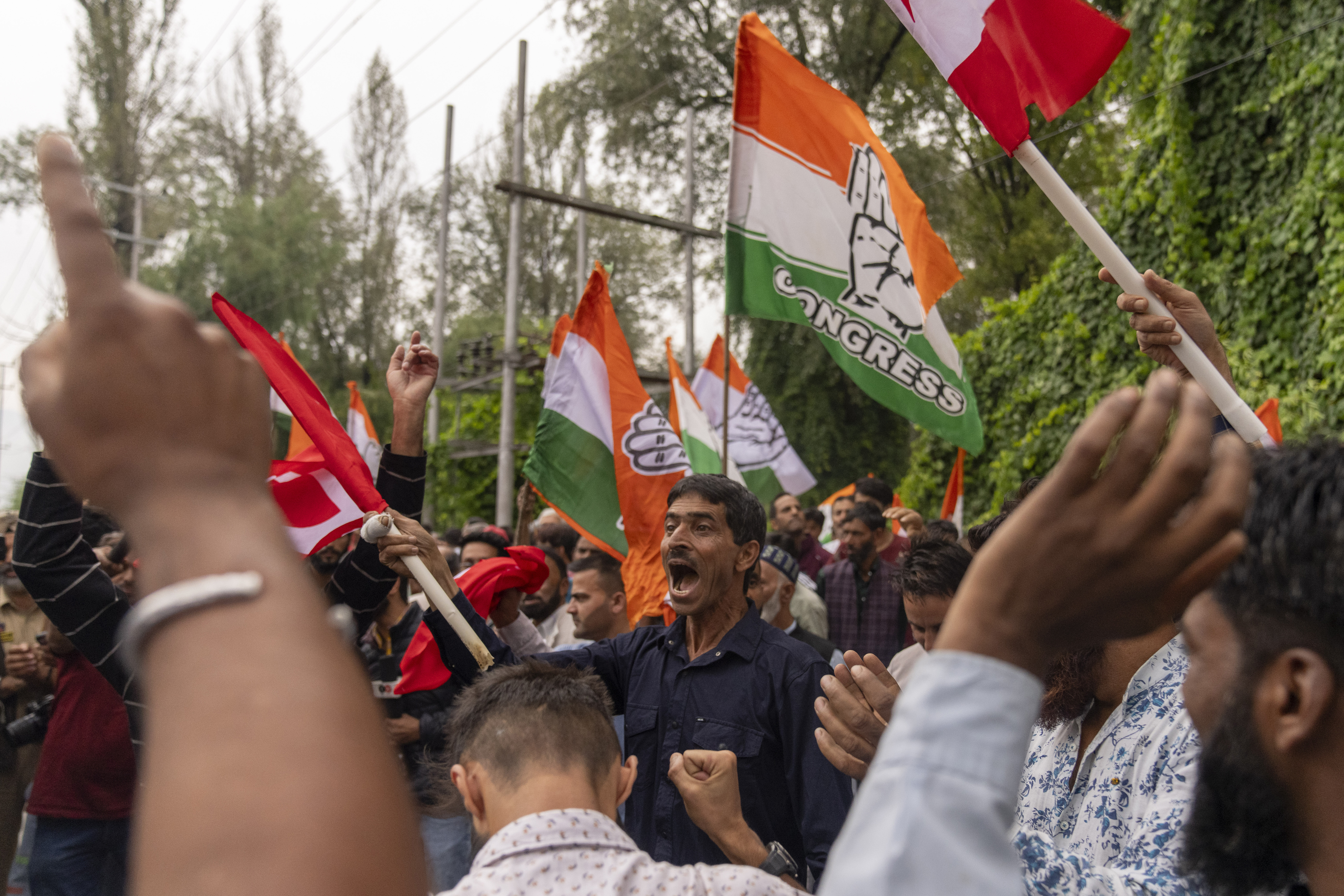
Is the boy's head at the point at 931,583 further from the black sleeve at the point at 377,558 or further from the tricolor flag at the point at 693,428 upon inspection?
the tricolor flag at the point at 693,428

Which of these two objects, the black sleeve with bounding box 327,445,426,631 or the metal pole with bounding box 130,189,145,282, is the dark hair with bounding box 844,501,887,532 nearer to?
the black sleeve with bounding box 327,445,426,631

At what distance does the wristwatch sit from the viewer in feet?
7.42

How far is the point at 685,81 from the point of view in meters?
21.5

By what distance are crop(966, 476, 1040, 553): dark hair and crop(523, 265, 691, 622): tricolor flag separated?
6.63 ft

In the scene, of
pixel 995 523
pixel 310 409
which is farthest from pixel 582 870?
pixel 310 409

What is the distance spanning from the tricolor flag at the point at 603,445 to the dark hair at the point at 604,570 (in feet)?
0.29

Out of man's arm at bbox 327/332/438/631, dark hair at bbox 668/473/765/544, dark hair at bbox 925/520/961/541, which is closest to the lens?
man's arm at bbox 327/332/438/631

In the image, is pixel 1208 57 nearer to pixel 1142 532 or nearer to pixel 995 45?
pixel 995 45

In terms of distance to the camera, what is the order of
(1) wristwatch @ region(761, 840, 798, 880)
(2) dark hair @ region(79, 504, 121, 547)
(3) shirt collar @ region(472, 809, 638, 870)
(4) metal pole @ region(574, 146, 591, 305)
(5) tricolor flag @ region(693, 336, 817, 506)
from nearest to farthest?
(3) shirt collar @ region(472, 809, 638, 870), (1) wristwatch @ region(761, 840, 798, 880), (2) dark hair @ region(79, 504, 121, 547), (5) tricolor flag @ region(693, 336, 817, 506), (4) metal pole @ region(574, 146, 591, 305)

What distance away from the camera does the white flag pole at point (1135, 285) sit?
→ 2355 mm

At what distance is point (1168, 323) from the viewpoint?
246cm

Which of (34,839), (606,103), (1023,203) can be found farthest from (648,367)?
(34,839)

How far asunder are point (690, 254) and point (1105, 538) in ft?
57.0

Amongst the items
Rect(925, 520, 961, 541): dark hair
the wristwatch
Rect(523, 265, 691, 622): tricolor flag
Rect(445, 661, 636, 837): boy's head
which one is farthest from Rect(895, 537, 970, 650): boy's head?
Rect(523, 265, 691, 622): tricolor flag
